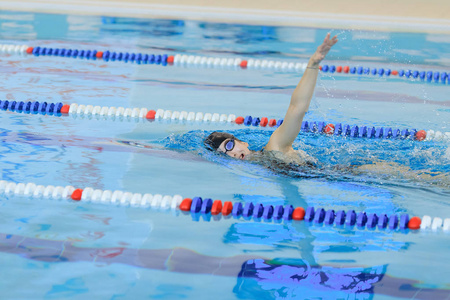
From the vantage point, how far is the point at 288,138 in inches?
161

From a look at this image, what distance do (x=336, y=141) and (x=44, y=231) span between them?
93.7 inches

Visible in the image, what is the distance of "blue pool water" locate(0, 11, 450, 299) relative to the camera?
283cm

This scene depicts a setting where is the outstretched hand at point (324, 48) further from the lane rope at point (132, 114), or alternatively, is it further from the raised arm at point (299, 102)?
the lane rope at point (132, 114)

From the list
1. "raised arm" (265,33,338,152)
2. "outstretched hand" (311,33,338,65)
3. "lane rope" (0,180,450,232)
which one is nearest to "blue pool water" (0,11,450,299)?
"lane rope" (0,180,450,232)

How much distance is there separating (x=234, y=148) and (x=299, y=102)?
0.60 meters

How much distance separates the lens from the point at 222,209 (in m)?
3.51

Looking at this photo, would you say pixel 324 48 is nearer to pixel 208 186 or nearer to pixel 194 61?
pixel 208 186

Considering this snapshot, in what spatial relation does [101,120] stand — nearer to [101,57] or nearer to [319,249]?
[101,57]

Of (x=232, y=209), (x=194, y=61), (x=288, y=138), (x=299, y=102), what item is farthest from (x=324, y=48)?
(x=194, y=61)

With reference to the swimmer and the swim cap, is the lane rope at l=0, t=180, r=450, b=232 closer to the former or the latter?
the swimmer

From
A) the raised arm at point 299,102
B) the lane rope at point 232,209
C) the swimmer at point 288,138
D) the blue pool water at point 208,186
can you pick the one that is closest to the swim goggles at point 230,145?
the swimmer at point 288,138

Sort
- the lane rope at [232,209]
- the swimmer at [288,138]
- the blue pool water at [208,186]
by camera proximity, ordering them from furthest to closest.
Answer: the swimmer at [288,138] → the lane rope at [232,209] → the blue pool water at [208,186]

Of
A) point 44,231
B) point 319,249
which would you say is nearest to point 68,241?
point 44,231

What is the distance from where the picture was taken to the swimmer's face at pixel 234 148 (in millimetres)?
4230
